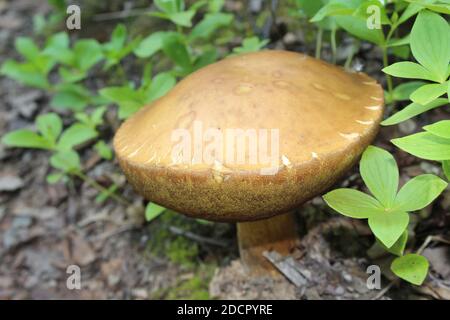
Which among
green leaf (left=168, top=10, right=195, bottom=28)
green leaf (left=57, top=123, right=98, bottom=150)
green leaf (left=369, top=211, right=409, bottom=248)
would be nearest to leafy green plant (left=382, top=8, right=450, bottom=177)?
green leaf (left=369, top=211, right=409, bottom=248)

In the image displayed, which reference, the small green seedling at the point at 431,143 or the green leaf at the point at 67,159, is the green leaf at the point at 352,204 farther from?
the green leaf at the point at 67,159

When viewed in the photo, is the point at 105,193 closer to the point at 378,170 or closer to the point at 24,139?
A: the point at 24,139

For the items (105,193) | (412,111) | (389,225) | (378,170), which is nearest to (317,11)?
(412,111)

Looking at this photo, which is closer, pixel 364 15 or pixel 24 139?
pixel 364 15

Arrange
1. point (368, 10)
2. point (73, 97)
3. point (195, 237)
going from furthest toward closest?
point (73, 97) < point (195, 237) < point (368, 10)

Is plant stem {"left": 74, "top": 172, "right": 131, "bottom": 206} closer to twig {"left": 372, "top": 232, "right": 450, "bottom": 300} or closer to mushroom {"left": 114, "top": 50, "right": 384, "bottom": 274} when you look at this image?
mushroom {"left": 114, "top": 50, "right": 384, "bottom": 274}
